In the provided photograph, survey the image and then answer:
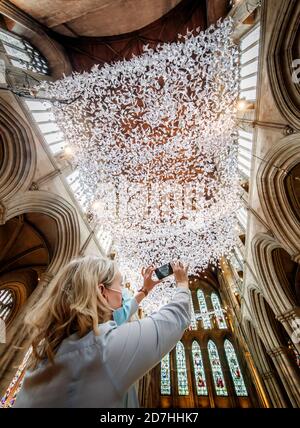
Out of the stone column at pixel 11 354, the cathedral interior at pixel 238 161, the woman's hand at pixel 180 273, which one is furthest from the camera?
the cathedral interior at pixel 238 161

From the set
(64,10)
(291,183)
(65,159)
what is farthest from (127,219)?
(64,10)

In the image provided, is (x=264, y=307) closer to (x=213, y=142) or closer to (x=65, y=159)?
(x=213, y=142)

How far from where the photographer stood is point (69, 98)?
21.0ft

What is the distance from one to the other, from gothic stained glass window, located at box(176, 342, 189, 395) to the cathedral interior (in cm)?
12

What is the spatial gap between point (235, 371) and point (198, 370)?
2.48 m

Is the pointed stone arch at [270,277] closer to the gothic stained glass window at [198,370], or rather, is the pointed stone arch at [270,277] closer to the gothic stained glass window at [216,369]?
the gothic stained glass window at [216,369]

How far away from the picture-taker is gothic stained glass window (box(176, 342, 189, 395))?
13005 millimetres

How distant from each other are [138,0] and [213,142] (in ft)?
27.3

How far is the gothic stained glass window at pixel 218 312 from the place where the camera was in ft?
53.2

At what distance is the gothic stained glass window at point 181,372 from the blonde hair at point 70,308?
16.4 m

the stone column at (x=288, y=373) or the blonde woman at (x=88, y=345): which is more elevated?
the blonde woman at (x=88, y=345)

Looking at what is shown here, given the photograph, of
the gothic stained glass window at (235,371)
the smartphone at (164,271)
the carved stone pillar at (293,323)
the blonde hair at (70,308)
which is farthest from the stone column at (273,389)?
the blonde hair at (70,308)

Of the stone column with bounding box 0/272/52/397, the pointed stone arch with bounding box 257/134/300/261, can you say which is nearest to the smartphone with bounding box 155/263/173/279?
the stone column with bounding box 0/272/52/397

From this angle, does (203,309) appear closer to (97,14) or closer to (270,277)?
(270,277)
